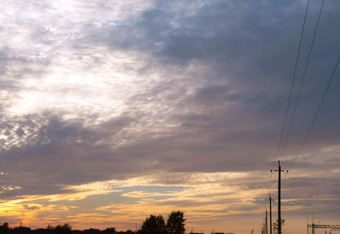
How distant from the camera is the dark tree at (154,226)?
17150 cm

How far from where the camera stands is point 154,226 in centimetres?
17138

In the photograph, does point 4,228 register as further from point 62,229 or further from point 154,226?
point 154,226

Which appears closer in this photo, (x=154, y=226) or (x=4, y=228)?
(x=154, y=226)

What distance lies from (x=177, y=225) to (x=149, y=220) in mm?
11493

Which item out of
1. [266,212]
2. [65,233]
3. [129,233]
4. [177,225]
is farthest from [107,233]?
[266,212]

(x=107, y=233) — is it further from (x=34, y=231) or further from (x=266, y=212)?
(x=266, y=212)

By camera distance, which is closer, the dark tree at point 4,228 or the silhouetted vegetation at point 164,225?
the silhouetted vegetation at point 164,225

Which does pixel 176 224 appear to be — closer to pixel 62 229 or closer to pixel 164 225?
pixel 164 225

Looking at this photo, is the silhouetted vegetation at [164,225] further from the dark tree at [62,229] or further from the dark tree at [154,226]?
the dark tree at [62,229]

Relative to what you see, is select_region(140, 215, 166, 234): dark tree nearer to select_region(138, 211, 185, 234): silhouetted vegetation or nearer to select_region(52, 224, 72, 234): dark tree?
select_region(138, 211, 185, 234): silhouetted vegetation

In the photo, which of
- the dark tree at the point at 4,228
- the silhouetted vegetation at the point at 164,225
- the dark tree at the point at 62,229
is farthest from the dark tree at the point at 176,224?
the dark tree at the point at 4,228

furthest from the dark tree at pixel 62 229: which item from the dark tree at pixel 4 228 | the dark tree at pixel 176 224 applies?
the dark tree at pixel 176 224

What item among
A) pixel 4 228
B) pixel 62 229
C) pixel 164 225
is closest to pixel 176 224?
pixel 164 225

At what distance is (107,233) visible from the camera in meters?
196
